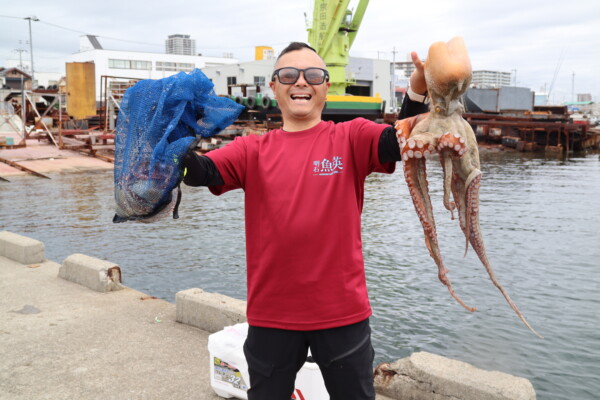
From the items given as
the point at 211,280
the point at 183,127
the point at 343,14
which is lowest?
the point at 211,280

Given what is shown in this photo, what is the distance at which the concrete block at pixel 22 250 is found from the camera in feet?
25.1

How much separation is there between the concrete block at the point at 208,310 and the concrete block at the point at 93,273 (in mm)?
1384

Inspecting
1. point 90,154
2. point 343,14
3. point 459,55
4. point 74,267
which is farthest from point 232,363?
point 343,14

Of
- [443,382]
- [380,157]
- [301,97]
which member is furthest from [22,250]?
[380,157]

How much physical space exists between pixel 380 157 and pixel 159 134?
3.39ft

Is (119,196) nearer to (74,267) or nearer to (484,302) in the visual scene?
(74,267)

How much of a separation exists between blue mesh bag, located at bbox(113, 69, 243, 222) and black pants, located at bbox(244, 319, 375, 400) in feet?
2.54

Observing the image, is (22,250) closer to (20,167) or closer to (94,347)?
(94,347)

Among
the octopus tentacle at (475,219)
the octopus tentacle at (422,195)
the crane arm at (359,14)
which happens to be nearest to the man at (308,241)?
the octopus tentacle at (422,195)

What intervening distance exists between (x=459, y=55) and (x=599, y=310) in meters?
6.27

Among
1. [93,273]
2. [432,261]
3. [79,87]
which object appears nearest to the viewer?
[93,273]

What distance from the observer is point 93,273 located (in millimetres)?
6551

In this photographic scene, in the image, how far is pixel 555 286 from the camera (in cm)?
806

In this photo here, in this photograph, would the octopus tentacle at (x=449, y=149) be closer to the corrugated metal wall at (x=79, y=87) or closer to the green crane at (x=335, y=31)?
the corrugated metal wall at (x=79, y=87)
